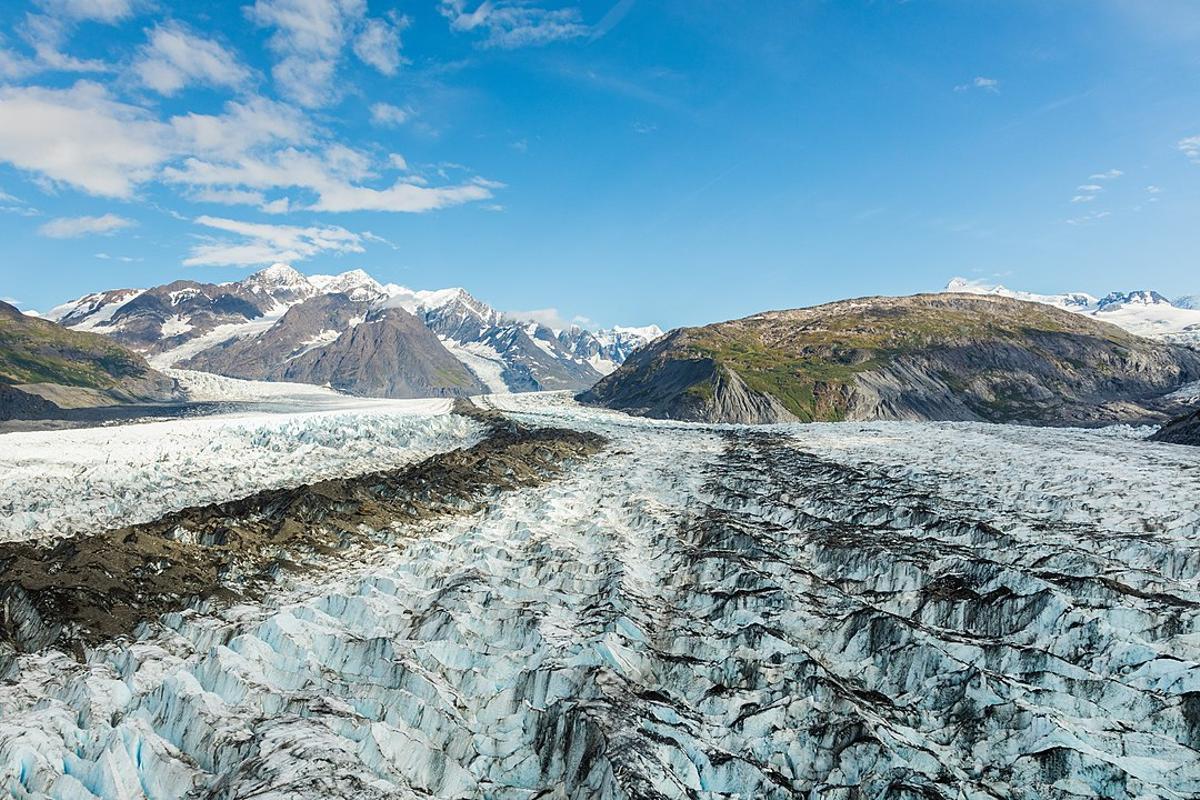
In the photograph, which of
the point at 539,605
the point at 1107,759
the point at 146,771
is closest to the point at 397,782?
the point at 146,771

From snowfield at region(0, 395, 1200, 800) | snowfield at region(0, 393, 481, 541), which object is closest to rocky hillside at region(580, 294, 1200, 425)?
snowfield at region(0, 393, 481, 541)

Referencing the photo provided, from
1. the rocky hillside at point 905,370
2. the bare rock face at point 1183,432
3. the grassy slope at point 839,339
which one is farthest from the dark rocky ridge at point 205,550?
the grassy slope at point 839,339

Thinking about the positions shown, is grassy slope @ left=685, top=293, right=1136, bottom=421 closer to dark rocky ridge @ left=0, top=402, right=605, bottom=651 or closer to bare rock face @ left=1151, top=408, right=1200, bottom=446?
bare rock face @ left=1151, top=408, right=1200, bottom=446

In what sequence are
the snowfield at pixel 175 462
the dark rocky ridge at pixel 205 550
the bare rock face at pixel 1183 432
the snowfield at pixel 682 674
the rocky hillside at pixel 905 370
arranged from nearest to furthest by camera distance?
the snowfield at pixel 682 674
the dark rocky ridge at pixel 205 550
the snowfield at pixel 175 462
the bare rock face at pixel 1183 432
the rocky hillside at pixel 905 370

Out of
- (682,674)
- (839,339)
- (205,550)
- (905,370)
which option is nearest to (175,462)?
(205,550)

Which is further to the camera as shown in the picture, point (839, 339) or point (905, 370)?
point (839, 339)

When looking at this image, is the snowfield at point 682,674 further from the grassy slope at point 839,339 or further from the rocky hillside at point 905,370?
the grassy slope at point 839,339

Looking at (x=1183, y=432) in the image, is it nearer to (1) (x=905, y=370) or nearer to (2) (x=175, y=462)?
(2) (x=175, y=462)
